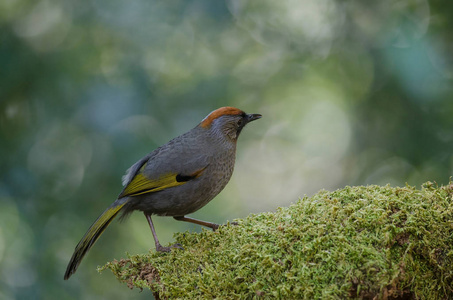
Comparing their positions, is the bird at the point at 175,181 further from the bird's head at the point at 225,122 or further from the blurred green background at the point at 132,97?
the blurred green background at the point at 132,97

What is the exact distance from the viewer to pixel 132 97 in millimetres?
4855

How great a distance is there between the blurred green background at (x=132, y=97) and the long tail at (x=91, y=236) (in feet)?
3.75

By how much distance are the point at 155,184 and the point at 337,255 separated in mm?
1800

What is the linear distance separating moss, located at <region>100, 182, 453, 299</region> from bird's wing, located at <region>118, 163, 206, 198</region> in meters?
0.83

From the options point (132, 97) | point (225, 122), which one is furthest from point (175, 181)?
point (132, 97)

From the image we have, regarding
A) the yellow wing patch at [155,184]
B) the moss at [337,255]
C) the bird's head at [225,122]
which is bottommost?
the moss at [337,255]

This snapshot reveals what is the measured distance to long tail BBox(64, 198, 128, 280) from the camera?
11.2ft

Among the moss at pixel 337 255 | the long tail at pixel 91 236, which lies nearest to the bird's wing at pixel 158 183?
the long tail at pixel 91 236

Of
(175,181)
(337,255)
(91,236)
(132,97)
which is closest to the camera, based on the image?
(337,255)

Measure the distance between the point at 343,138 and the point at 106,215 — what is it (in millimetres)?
4139

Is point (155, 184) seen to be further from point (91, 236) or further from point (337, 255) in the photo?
point (337, 255)

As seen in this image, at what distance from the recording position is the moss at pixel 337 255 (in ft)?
7.44

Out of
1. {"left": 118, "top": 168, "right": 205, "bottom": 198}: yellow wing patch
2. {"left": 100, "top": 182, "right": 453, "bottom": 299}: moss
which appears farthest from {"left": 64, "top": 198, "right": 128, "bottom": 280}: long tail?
{"left": 100, "top": 182, "right": 453, "bottom": 299}: moss

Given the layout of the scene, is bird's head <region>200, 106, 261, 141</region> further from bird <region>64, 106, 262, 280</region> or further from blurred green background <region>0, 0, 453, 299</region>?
blurred green background <region>0, 0, 453, 299</region>
